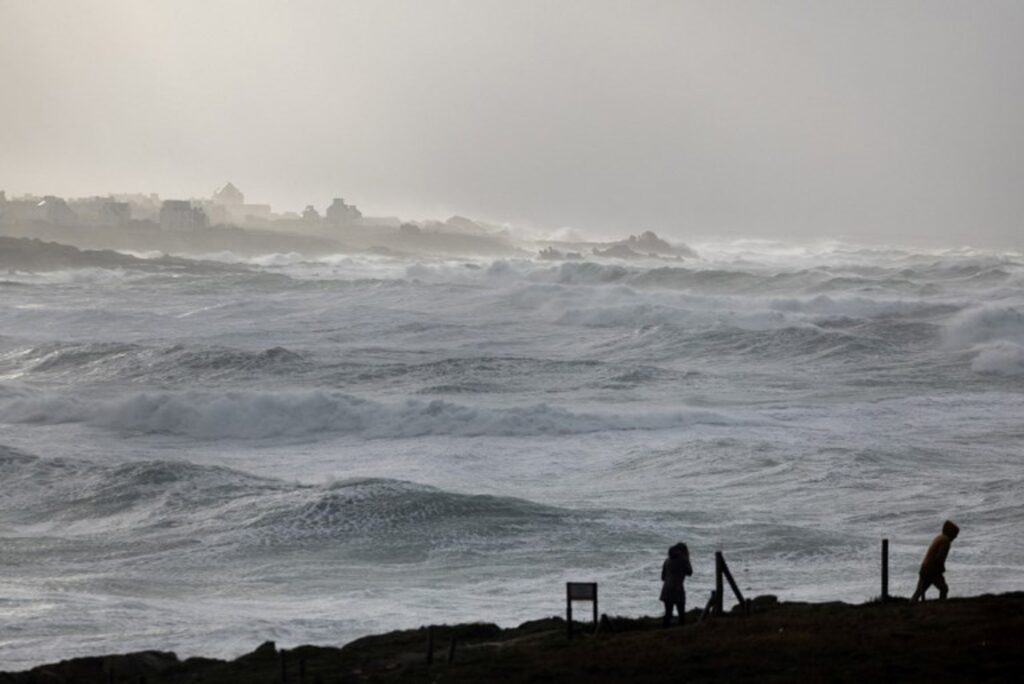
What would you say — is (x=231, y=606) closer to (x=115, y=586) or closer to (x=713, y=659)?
(x=115, y=586)

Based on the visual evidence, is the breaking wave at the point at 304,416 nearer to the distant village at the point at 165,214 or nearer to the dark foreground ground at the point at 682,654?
the dark foreground ground at the point at 682,654

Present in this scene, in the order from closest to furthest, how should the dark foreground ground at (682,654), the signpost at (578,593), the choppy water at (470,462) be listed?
the dark foreground ground at (682,654) → the signpost at (578,593) → the choppy water at (470,462)

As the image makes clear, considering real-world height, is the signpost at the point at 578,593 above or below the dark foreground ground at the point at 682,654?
above

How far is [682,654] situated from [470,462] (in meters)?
14.6

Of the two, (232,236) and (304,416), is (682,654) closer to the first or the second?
(304,416)

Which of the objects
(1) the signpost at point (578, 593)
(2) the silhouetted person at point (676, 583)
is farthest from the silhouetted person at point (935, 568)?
(1) the signpost at point (578, 593)

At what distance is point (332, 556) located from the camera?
2017 centimetres

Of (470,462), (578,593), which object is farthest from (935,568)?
(470,462)

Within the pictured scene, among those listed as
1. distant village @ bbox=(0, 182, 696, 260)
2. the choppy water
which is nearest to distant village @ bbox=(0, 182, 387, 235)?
distant village @ bbox=(0, 182, 696, 260)

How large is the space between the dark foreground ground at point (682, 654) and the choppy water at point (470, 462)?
1.56 meters

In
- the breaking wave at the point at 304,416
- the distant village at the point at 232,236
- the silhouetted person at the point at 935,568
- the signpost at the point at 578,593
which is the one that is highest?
the distant village at the point at 232,236

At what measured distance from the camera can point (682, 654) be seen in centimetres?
1247

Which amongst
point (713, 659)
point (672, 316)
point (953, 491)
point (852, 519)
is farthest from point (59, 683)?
point (672, 316)

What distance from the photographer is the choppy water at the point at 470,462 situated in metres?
18.0
